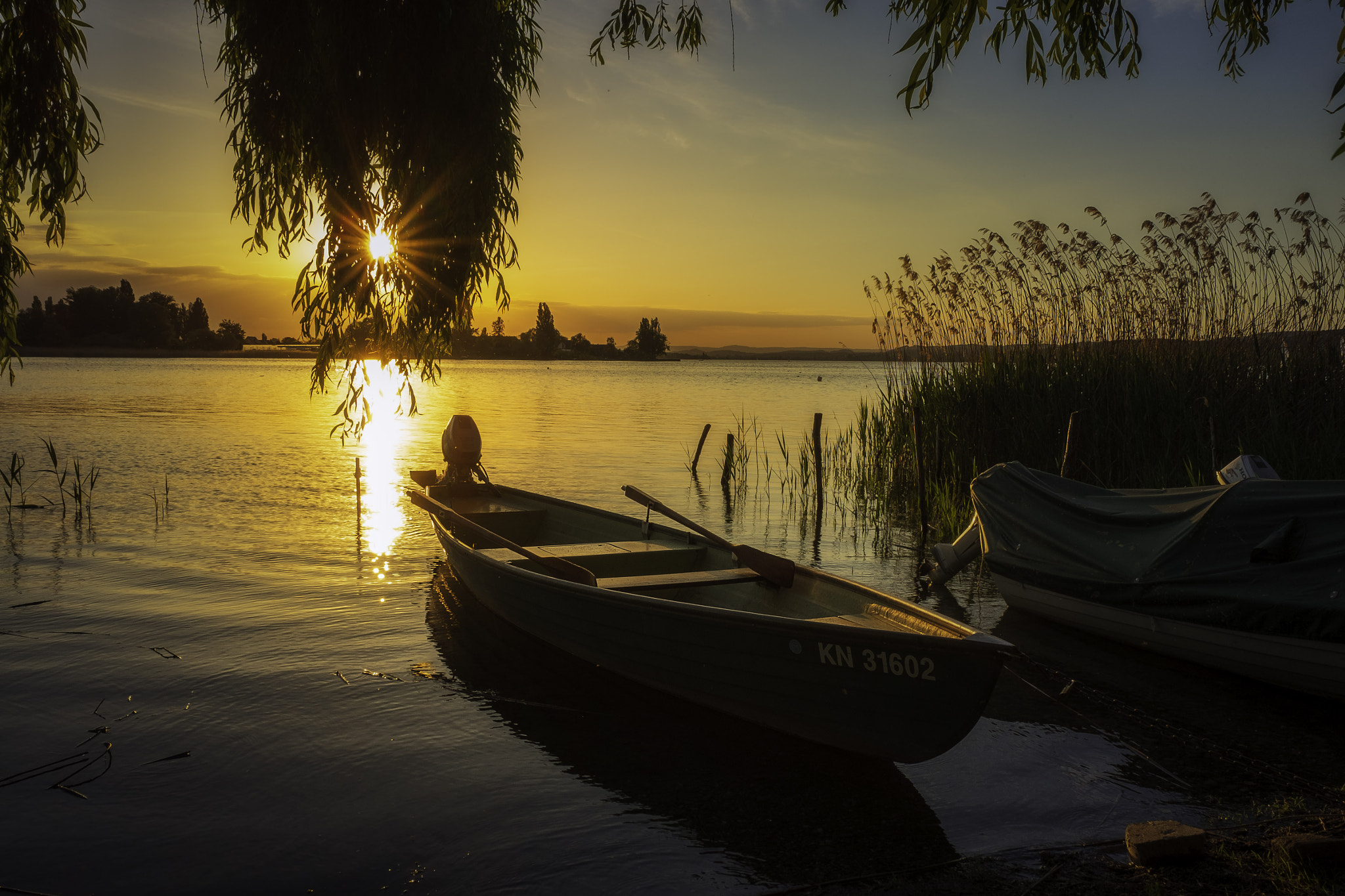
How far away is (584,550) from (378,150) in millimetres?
3953

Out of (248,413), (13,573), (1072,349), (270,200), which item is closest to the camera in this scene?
(270,200)

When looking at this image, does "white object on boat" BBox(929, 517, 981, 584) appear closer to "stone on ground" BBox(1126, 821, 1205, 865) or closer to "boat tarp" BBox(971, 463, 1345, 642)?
"boat tarp" BBox(971, 463, 1345, 642)

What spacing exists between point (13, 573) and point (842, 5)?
1124 centimetres

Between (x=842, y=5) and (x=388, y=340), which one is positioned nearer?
(x=842, y=5)

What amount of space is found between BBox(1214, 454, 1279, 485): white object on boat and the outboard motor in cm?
840

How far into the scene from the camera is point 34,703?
6586 millimetres

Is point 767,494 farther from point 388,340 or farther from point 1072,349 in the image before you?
point 388,340

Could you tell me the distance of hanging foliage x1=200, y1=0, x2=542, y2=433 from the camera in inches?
237

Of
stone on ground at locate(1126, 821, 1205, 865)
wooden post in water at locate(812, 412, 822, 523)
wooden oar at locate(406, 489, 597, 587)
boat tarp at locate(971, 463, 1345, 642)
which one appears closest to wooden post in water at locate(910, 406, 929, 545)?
wooden post in water at locate(812, 412, 822, 523)

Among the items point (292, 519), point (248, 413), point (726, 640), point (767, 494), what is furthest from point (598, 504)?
point (248, 413)

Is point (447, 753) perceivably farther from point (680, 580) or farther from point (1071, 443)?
point (1071, 443)

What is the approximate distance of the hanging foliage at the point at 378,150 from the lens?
601cm

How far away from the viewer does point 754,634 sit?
5438 mm

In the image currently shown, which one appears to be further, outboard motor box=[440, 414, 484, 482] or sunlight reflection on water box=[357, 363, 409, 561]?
outboard motor box=[440, 414, 484, 482]
